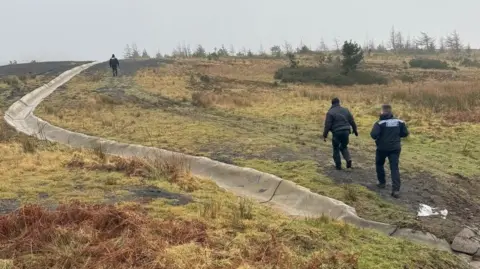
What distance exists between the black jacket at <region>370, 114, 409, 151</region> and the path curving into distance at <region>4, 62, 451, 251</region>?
5.37ft

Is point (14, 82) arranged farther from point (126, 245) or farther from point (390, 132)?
point (126, 245)

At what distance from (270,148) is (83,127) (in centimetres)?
710

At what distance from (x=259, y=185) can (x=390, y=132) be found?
294 centimetres

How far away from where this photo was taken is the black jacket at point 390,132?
31.2ft

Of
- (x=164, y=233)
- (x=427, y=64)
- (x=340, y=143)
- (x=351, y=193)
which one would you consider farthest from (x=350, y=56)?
(x=164, y=233)

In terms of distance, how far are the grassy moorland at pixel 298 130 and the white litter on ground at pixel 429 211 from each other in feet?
0.42

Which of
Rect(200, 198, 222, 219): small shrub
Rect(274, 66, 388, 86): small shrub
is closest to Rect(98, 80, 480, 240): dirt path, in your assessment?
Rect(200, 198, 222, 219): small shrub

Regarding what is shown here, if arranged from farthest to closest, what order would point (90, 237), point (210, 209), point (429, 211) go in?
point (429, 211), point (210, 209), point (90, 237)

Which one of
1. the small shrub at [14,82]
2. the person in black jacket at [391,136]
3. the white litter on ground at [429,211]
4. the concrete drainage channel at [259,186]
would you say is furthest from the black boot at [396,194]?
the small shrub at [14,82]

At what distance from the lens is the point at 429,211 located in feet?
29.2

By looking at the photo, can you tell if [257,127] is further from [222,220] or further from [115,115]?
[222,220]

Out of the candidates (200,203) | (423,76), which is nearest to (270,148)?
(200,203)

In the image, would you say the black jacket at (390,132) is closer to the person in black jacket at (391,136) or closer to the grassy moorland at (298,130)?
the person in black jacket at (391,136)

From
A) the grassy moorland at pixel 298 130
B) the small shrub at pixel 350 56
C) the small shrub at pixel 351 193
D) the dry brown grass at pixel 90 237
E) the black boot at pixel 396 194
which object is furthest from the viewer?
the small shrub at pixel 350 56
